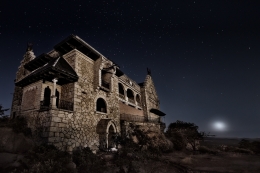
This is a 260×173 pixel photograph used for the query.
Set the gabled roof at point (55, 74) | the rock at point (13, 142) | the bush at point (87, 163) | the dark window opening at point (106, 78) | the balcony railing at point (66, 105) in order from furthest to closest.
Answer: the dark window opening at point (106, 78) < the balcony railing at point (66, 105) < the gabled roof at point (55, 74) < the rock at point (13, 142) < the bush at point (87, 163)

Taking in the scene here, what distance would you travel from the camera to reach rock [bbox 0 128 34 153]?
8875 mm

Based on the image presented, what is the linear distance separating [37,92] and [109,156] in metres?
7.84

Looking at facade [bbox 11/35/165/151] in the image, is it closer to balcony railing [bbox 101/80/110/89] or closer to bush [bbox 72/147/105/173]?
balcony railing [bbox 101/80/110/89]

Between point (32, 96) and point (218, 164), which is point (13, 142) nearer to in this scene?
point (32, 96)

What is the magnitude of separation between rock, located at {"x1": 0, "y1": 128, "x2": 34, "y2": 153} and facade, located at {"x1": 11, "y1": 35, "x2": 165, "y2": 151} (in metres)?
0.96

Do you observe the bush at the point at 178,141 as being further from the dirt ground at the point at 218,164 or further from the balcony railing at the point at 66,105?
the balcony railing at the point at 66,105

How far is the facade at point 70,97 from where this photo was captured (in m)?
10.4

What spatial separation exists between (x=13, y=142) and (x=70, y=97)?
4670mm

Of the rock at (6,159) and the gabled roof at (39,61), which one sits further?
the gabled roof at (39,61)

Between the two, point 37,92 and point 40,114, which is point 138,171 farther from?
point 37,92

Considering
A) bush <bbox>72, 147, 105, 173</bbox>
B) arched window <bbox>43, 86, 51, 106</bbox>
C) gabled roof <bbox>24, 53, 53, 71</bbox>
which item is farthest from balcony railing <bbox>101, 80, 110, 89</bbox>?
bush <bbox>72, 147, 105, 173</bbox>

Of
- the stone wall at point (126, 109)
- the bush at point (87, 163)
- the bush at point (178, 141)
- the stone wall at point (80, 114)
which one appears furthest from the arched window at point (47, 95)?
the bush at point (178, 141)

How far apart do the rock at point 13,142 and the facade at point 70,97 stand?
3.14ft

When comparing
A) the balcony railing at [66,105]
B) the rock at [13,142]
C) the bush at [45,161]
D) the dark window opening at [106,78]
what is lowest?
the bush at [45,161]
